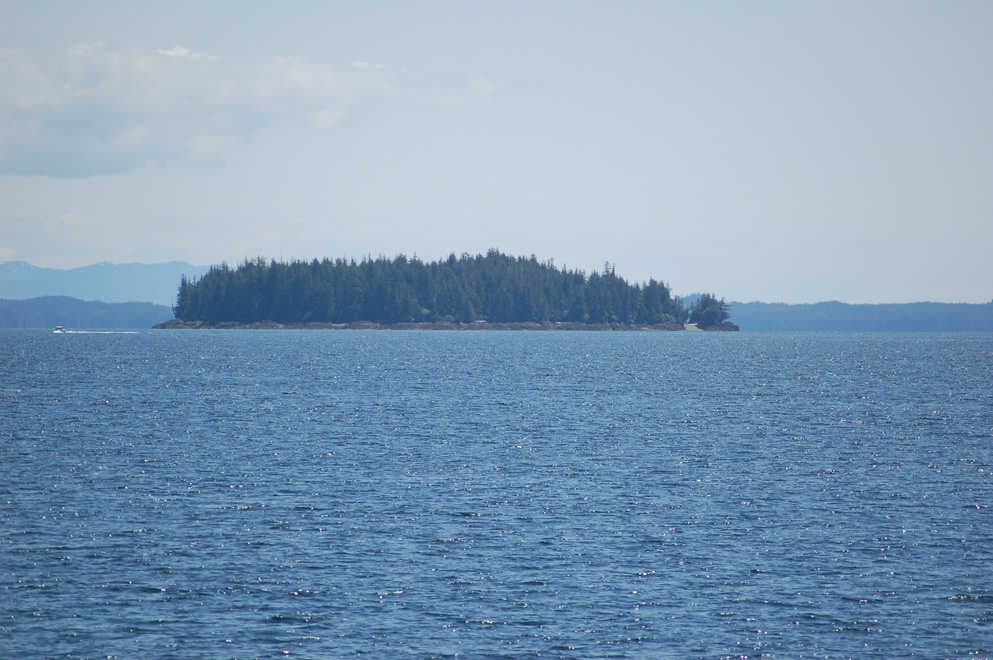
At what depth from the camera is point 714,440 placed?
5859 centimetres

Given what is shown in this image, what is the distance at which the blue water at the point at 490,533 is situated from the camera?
2317cm

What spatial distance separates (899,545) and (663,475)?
15.0m

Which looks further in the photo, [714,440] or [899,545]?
[714,440]

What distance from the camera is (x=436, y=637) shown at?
22719 mm

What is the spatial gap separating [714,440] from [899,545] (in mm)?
26816

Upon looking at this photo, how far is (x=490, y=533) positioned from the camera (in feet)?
108

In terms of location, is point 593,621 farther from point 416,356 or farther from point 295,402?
point 416,356

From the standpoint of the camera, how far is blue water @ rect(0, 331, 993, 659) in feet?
76.0

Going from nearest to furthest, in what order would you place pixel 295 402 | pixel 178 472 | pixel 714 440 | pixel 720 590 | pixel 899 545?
pixel 720 590 < pixel 899 545 < pixel 178 472 < pixel 714 440 < pixel 295 402

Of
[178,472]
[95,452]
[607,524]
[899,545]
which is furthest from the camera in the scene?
[95,452]

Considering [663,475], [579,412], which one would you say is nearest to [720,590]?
[663,475]

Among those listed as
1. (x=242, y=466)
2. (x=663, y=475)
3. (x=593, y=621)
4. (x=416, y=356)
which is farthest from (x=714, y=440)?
(x=416, y=356)

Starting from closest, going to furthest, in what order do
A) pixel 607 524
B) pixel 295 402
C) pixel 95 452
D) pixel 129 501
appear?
pixel 607 524
pixel 129 501
pixel 95 452
pixel 295 402

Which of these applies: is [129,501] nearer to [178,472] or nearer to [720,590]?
[178,472]
